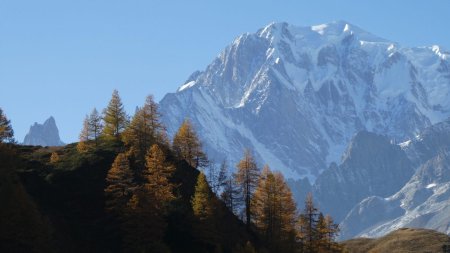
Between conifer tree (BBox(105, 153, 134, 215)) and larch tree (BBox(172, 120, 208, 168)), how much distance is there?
851 inches

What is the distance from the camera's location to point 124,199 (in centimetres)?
10044

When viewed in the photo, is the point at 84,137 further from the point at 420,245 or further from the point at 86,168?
the point at 420,245

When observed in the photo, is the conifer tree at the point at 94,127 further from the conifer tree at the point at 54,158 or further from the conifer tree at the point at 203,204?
the conifer tree at the point at 203,204

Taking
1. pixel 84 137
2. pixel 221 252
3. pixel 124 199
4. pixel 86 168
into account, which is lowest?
pixel 221 252

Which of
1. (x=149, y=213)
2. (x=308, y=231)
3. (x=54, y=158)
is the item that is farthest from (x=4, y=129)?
(x=308, y=231)

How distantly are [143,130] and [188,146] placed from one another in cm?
864

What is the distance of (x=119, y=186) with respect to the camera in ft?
340

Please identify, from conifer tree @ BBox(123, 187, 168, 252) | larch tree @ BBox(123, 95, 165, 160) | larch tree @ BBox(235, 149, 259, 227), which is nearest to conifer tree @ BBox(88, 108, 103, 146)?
larch tree @ BBox(123, 95, 165, 160)

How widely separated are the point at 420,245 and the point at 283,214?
1798 inches

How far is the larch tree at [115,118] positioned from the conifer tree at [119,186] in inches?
939

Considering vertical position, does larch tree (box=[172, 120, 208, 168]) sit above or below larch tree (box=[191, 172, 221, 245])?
above

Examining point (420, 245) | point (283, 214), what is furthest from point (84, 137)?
point (420, 245)

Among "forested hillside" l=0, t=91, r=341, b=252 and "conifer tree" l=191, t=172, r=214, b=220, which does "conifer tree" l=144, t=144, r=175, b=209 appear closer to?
"forested hillside" l=0, t=91, r=341, b=252

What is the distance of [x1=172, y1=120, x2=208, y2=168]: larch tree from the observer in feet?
410
